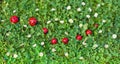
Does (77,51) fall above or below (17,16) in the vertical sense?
below

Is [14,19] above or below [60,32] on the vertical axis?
above

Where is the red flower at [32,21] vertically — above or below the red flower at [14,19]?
below

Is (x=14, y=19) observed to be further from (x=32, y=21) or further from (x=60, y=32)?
(x=60, y=32)

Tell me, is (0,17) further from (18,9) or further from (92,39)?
(92,39)

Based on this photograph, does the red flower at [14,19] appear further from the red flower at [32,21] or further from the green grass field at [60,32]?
the red flower at [32,21]

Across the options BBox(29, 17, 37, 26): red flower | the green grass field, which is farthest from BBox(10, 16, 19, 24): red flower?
BBox(29, 17, 37, 26): red flower

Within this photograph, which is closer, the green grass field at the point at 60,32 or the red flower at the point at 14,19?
the green grass field at the point at 60,32

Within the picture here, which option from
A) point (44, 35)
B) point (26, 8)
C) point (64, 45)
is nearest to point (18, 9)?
point (26, 8)

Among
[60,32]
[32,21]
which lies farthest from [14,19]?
[60,32]

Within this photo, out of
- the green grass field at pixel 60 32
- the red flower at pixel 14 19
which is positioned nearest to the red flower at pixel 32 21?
the green grass field at pixel 60 32
